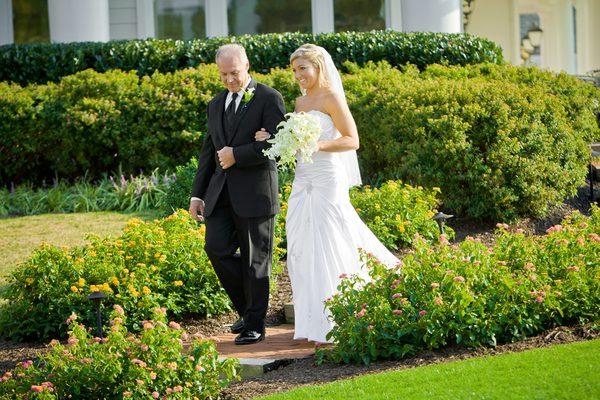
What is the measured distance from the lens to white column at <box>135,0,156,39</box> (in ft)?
57.6

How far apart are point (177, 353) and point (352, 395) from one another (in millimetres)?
1152

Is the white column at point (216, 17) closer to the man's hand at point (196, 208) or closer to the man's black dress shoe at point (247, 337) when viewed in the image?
the man's hand at point (196, 208)

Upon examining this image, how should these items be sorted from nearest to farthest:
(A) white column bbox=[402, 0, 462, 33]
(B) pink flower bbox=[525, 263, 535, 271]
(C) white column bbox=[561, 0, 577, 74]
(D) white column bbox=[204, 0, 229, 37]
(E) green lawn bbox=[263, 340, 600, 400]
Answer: (E) green lawn bbox=[263, 340, 600, 400]
(B) pink flower bbox=[525, 263, 535, 271]
(A) white column bbox=[402, 0, 462, 33]
(D) white column bbox=[204, 0, 229, 37]
(C) white column bbox=[561, 0, 577, 74]

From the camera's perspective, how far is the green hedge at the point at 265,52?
15.1 m

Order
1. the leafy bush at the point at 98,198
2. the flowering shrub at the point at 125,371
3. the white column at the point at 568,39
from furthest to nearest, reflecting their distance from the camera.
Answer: the white column at the point at 568,39 → the leafy bush at the point at 98,198 → the flowering shrub at the point at 125,371

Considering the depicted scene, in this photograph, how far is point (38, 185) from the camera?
1420 centimetres

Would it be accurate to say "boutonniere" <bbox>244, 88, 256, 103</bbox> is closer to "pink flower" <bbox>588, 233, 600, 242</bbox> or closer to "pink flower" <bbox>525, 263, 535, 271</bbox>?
"pink flower" <bbox>525, 263, 535, 271</bbox>

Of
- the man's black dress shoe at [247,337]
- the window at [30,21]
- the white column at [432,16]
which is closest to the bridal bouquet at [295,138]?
the man's black dress shoe at [247,337]

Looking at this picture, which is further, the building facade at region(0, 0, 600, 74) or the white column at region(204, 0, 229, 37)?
the white column at region(204, 0, 229, 37)

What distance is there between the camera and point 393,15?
17688 mm

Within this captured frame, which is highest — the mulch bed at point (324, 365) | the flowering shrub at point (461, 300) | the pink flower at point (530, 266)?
the pink flower at point (530, 266)

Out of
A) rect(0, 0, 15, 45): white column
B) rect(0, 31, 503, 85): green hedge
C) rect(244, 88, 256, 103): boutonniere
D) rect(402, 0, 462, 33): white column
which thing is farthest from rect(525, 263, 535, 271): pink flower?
rect(0, 0, 15, 45): white column

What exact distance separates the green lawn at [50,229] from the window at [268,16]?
6.02 m

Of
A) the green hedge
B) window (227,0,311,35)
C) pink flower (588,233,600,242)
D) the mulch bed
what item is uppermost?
window (227,0,311,35)
